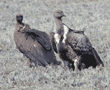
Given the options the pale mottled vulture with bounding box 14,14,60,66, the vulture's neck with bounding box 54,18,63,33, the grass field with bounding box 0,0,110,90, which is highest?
the vulture's neck with bounding box 54,18,63,33

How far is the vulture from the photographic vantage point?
20.6 feet

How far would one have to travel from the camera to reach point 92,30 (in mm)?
10406

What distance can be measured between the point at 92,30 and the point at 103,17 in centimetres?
256

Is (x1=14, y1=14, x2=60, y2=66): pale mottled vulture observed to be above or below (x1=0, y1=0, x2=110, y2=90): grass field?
above

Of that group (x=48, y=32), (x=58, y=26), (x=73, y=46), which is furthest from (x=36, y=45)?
(x=48, y=32)

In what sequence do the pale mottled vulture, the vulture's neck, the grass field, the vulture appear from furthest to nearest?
the pale mottled vulture < the vulture's neck < the vulture < the grass field

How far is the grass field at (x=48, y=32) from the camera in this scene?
6020mm

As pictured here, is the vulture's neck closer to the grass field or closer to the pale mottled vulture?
the pale mottled vulture

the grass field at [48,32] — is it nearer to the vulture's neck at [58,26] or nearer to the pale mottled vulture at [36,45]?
the pale mottled vulture at [36,45]

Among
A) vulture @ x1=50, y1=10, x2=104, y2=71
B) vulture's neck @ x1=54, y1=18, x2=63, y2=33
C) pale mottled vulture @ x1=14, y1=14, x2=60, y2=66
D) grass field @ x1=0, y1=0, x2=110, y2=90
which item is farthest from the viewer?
pale mottled vulture @ x1=14, y1=14, x2=60, y2=66

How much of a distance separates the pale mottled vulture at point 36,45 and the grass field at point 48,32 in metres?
0.24

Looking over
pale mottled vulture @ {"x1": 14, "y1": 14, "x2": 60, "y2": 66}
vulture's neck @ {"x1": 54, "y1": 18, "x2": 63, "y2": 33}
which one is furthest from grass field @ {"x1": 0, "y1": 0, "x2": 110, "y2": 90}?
vulture's neck @ {"x1": 54, "y1": 18, "x2": 63, "y2": 33}

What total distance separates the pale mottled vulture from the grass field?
243mm

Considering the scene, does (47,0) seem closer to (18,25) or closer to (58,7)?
(58,7)
